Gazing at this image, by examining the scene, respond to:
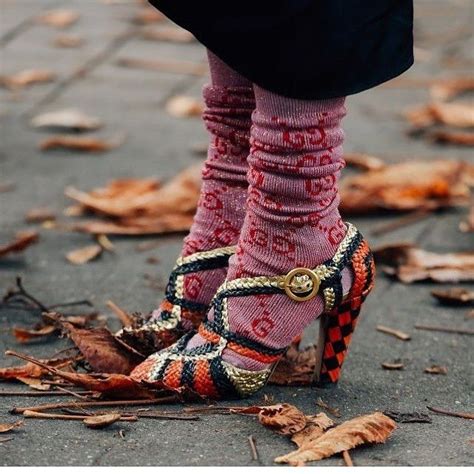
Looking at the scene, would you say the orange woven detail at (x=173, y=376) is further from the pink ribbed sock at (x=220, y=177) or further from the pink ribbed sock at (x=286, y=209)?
the pink ribbed sock at (x=220, y=177)

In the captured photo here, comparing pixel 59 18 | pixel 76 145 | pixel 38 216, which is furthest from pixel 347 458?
pixel 59 18

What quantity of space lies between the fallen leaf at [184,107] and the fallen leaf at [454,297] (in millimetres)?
1804

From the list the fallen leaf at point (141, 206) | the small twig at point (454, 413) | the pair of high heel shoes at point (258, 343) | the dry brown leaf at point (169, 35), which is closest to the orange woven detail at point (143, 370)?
the pair of high heel shoes at point (258, 343)

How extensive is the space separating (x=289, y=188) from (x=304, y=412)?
1.19 feet

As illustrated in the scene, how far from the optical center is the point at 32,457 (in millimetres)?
1694

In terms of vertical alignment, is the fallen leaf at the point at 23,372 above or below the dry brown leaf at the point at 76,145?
above

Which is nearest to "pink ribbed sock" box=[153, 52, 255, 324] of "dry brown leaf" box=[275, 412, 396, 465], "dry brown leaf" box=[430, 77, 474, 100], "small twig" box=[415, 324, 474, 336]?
"dry brown leaf" box=[275, 412, 396, 465]

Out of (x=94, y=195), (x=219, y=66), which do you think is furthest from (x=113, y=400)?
(x=94, y=195)

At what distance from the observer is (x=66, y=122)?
4074mm

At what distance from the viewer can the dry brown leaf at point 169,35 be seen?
533 centimetres

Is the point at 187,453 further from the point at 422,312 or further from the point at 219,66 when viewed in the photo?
the point at 422,312

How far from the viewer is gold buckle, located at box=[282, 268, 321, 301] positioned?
6.33ft

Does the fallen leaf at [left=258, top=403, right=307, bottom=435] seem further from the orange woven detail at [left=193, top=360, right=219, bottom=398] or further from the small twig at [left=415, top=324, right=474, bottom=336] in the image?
the small twig at [left=415, top=324, right=474, bottom=336]

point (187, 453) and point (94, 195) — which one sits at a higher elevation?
point (187, 453)
